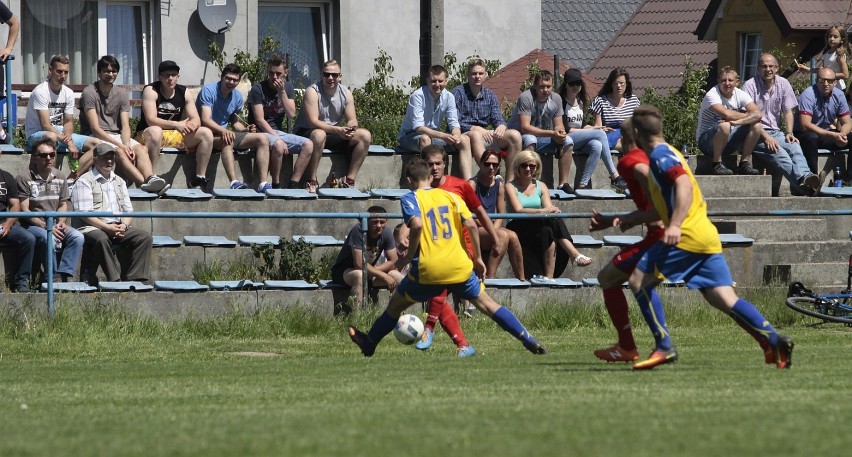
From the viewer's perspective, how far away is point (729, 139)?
63.3ft

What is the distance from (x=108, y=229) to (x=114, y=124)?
7.92ft

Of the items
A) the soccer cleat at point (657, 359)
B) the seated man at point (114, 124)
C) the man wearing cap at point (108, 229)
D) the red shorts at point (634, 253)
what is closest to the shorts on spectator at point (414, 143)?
the seated man at point (114, 124)

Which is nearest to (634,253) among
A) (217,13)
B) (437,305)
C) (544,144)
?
(437,305)

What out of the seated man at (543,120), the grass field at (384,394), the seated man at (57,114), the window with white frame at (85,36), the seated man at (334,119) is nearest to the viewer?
the grass field at (384,394)

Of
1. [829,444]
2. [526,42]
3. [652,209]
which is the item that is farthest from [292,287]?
[526,42]

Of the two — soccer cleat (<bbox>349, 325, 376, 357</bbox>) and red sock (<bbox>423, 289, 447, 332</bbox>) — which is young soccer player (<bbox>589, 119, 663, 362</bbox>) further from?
soccer cleat (<bbox>349, 325, 376, 357</bbox>)

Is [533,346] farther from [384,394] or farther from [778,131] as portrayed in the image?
[778,131]

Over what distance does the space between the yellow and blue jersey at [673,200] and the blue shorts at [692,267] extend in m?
0.05

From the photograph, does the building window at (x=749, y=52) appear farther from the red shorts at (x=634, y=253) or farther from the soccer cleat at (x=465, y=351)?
the red shorts at (x=634, y=253)

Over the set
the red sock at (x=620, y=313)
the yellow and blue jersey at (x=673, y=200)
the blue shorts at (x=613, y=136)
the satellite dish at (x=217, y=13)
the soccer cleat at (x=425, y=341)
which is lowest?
the soccer cleat at (x=425, y=341)

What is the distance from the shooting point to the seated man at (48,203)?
14633mm

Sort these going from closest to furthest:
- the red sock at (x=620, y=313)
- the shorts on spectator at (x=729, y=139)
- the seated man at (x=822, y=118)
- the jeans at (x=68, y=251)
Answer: the red sock at (x=620, y=313) < the jeans at (x=68, y=251) < the shorts on spectator at (x=729, y=139) < the seated man at (x=822, y=118)

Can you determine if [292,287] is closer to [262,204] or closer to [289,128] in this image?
[262,204]

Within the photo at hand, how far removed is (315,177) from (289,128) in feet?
3.45
